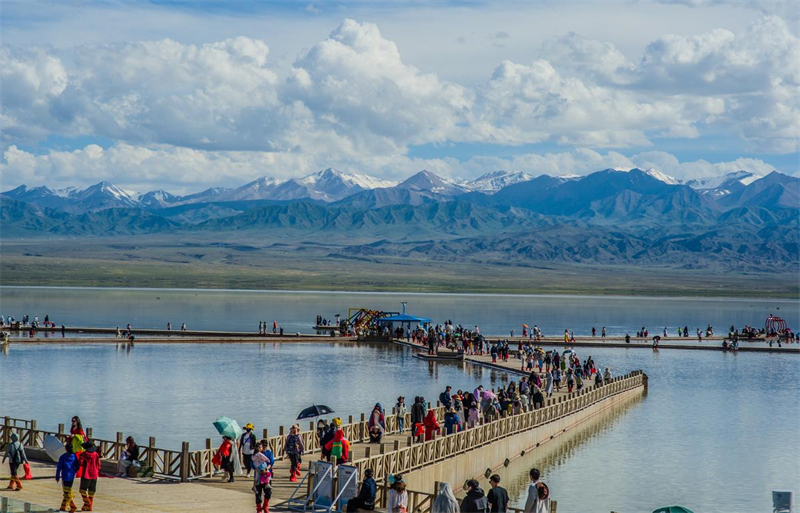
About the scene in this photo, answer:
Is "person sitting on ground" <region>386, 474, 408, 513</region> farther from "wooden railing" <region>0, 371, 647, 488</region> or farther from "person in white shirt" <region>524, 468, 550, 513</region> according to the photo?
"wooden railing" <region>0, 371, 647, 488</region>

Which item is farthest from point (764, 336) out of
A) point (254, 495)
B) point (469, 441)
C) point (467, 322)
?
point (254, 495)

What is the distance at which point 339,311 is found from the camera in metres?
129

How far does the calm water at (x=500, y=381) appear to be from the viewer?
117 ft

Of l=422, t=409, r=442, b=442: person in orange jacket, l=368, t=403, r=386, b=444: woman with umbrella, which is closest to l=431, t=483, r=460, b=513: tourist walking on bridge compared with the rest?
l=422, t=409, r=442, b=442: person in orange jacket

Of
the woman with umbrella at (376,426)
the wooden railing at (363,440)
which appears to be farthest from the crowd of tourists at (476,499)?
the woman with umbrella at (376,426)

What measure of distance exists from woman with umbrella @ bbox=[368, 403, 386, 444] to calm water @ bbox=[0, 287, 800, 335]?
6138 centimetres

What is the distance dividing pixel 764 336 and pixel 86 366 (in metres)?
64.8

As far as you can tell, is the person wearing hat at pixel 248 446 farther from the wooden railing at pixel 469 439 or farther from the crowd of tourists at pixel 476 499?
the crowd of tourists at pixel 476 499

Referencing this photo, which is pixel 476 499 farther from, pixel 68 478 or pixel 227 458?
pixel 68 478

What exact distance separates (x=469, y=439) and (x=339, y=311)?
9762cm

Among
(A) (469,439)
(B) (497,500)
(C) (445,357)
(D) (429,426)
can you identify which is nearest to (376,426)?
(D) (429,426)

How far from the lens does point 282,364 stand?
217 ft

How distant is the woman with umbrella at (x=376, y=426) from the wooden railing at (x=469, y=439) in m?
2.15

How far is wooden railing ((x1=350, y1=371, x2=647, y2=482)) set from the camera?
26297 mm
